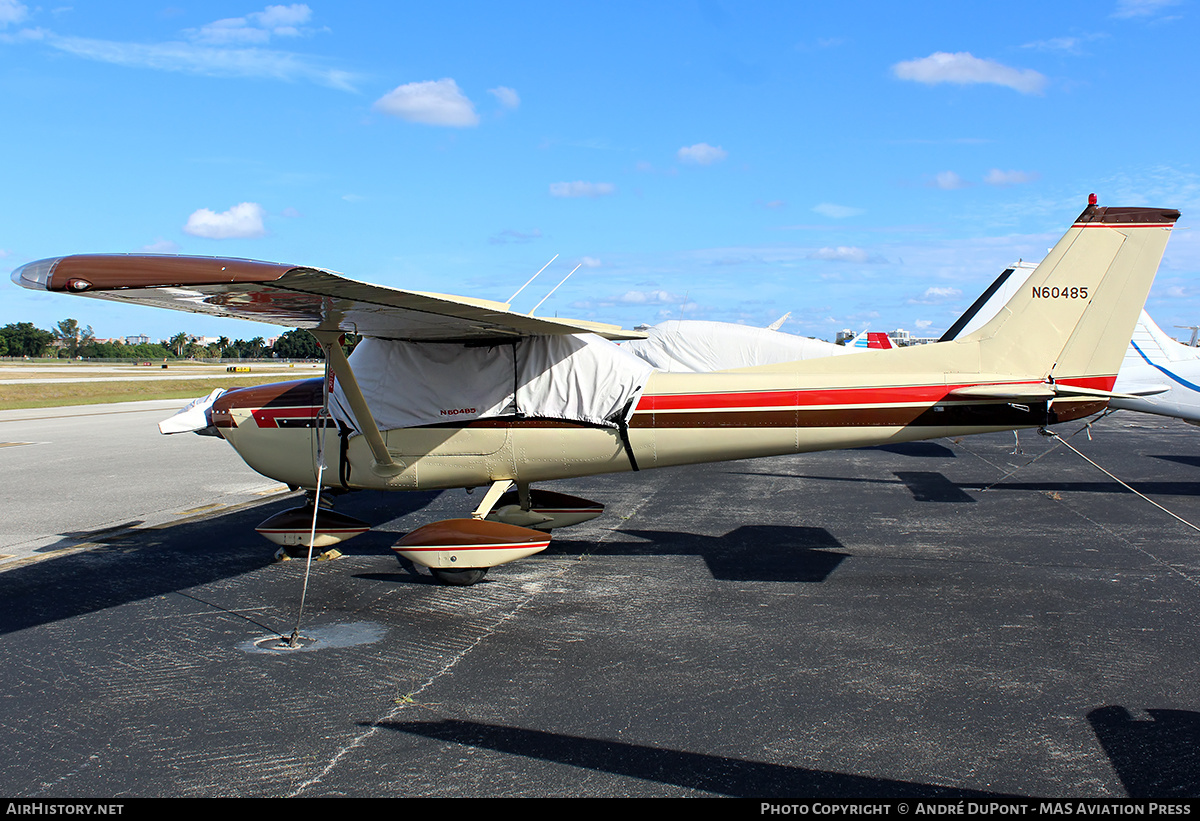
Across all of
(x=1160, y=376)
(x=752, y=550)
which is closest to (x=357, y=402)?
(x=752, y=550)

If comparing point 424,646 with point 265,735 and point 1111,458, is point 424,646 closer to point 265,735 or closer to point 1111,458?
point 265,735

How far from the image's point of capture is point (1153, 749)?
134 inches

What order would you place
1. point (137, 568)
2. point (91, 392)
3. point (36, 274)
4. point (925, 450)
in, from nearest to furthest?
point (36, 274) < point (137, 568) < point (925, 450) < point (91, 392)

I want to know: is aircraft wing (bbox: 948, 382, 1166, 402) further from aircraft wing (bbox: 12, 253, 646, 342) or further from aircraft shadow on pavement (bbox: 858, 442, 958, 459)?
aircraft shadow on pavement (bbox: 858, 442, 958, 459)

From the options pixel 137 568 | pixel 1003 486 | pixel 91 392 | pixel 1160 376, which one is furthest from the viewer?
pixel 91 392

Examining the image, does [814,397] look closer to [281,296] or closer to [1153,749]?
[1153,749]

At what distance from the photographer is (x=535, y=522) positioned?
24.2ft

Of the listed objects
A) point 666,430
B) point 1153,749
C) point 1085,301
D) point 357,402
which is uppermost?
point 1085,301

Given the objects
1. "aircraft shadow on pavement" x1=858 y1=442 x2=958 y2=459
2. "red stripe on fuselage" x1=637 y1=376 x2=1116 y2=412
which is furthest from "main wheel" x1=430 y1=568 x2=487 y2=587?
"aircraft shadow on pavement" x1=858 y1=442 x2=958 y2=459

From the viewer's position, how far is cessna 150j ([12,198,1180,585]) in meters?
6.12

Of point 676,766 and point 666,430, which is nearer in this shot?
point 676,766

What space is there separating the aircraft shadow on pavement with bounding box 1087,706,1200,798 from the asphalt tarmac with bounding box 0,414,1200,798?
16mm

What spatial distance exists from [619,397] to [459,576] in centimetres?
196

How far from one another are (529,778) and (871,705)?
5.94 ft
